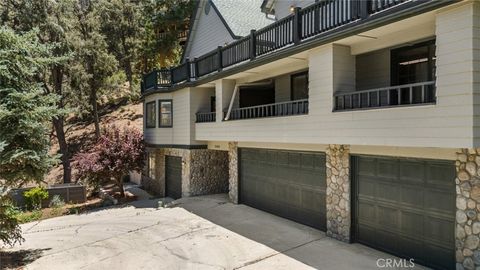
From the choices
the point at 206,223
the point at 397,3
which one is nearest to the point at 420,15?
the point at 397,3

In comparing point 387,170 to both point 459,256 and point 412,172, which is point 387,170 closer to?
point 412,172

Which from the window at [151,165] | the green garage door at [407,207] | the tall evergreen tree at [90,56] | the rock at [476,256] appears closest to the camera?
the rock at [476,256]

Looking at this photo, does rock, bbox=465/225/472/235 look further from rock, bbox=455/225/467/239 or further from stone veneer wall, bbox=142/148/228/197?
stone veneer wall, bbox=142/148/228/197

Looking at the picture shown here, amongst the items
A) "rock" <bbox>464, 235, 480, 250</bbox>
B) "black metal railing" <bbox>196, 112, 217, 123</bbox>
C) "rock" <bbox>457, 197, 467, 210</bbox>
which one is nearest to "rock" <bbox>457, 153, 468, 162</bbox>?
"rock" <bbox>457, 197, 467, 210</bbox>

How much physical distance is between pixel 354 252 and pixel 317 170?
2.78 metres

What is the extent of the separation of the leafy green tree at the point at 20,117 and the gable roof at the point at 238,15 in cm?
1003

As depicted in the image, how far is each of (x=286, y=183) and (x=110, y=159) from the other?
998 cm

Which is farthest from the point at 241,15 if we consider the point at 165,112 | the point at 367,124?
the point at 367,124

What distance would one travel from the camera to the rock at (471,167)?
22.0ft

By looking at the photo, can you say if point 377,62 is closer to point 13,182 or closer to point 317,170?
point 317,170

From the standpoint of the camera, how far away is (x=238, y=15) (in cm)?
1980

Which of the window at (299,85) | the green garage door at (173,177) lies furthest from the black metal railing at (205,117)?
the window at (299,85)

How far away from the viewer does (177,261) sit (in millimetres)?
9383

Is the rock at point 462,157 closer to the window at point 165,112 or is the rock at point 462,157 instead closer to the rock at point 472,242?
the rock at point 472,242
